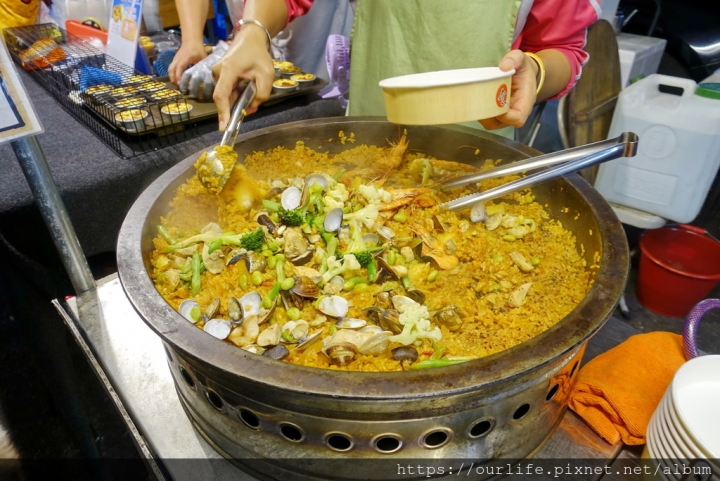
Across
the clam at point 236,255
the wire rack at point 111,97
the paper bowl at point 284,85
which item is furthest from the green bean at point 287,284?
the paper bowl at point 284,85

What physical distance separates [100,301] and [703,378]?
2.22 meters

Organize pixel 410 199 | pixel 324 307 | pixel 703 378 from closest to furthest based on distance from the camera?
pixel 703 378 → pixel 324 307 → pixel 410 199

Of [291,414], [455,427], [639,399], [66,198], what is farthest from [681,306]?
[66,198]

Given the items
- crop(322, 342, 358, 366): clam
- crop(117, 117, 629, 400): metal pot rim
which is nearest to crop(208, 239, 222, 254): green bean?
crop(117, 117, 629, 400): metal pot rim

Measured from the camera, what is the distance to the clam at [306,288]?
5.26 feet

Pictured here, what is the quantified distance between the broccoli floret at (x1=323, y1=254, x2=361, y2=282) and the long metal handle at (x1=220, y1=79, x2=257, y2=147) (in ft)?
2.31

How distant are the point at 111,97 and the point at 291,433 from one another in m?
2.60

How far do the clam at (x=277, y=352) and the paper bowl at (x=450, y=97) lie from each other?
93 centimetres

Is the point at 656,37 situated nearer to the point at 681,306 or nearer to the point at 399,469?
the point at 681,306

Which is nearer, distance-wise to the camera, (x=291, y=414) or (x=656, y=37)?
(x=291, y=414)

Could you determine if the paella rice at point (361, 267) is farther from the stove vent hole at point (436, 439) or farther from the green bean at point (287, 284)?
the stove vent hole at point (436, 439)

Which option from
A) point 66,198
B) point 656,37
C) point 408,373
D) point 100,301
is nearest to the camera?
point 408,373

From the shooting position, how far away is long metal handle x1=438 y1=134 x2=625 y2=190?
170 cm

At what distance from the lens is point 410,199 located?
6.83ft
